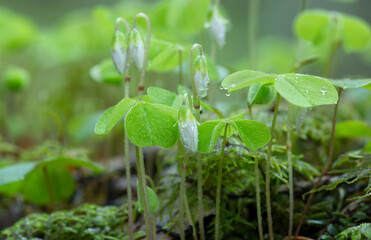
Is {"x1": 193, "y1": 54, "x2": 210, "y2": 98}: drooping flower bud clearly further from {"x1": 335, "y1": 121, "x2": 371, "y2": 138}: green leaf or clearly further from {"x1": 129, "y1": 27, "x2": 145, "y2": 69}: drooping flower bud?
{"x1": 335, "y1": 121, "x2": 371, "y2": 138}: green leaf

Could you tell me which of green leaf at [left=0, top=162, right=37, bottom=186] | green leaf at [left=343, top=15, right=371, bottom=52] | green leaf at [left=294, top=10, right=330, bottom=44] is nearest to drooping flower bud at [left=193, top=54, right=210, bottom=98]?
green leaf at [left=0, top=162, right=37, bottom=186]

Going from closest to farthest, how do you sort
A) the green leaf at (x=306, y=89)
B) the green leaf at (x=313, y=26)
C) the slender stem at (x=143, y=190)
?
the green leaf at (x=306, y=89) → the slender stem at (x=143, y=190) → the green leaf at (x=313, y=26)

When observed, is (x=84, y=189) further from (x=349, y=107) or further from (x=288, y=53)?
(x=288, y=53)

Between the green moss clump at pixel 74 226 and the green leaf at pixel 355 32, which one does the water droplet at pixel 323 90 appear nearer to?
the green moss clump at pixel 74 226

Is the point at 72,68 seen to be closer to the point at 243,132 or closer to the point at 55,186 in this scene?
the point at 55,186

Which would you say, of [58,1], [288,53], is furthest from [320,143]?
[58,1]

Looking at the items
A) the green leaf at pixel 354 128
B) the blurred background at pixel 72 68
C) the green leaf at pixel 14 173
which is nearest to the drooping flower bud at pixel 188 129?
the green leaf at pixel 14 173

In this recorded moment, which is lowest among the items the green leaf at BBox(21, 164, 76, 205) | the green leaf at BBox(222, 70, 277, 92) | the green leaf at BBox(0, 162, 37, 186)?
the green leaf at BBox(21, 164, 76, 205)

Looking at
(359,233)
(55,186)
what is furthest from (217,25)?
(55,186)
